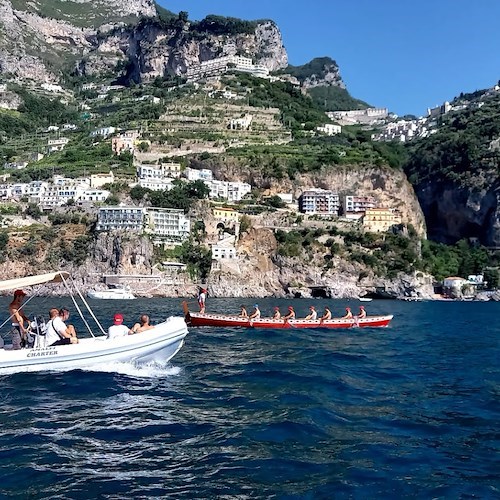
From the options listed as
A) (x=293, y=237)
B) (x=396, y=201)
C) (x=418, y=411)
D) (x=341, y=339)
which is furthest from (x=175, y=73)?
(x=418, y=411)

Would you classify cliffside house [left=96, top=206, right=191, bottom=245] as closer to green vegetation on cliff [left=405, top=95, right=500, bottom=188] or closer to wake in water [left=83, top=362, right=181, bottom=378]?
green vegetation on cliff [left=405, top=95, right=500, bottom=188]

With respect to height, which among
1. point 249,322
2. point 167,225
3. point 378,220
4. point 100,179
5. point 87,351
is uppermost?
point 100,179

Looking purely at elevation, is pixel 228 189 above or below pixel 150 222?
above

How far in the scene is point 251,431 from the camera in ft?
34.4

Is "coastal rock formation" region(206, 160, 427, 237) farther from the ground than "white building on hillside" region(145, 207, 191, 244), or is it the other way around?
"coastal rock formation" region(206, 160, 427, 237)

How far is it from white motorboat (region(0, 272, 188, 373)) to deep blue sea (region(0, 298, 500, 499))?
30cm

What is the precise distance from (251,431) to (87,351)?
5.90m

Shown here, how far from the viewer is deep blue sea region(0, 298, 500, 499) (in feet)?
26.3

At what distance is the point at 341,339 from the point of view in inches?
1043

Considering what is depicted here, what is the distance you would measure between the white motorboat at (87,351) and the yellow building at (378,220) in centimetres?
8516

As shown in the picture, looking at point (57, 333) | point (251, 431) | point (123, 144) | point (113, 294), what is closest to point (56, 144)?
point (123, 144)

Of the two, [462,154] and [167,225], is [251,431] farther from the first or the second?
[462,154]

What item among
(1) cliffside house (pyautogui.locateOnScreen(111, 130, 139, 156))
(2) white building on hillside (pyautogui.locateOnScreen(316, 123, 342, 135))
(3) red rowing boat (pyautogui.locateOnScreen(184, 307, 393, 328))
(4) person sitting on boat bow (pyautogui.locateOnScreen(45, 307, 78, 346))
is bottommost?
(3) red rowing boat (pyautogui.locateOnScreen(184, 307, 393, 328))

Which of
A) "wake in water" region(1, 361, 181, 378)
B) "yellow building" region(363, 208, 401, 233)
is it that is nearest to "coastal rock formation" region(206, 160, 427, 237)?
"yellow building" region(363, 208, 401, 233)
